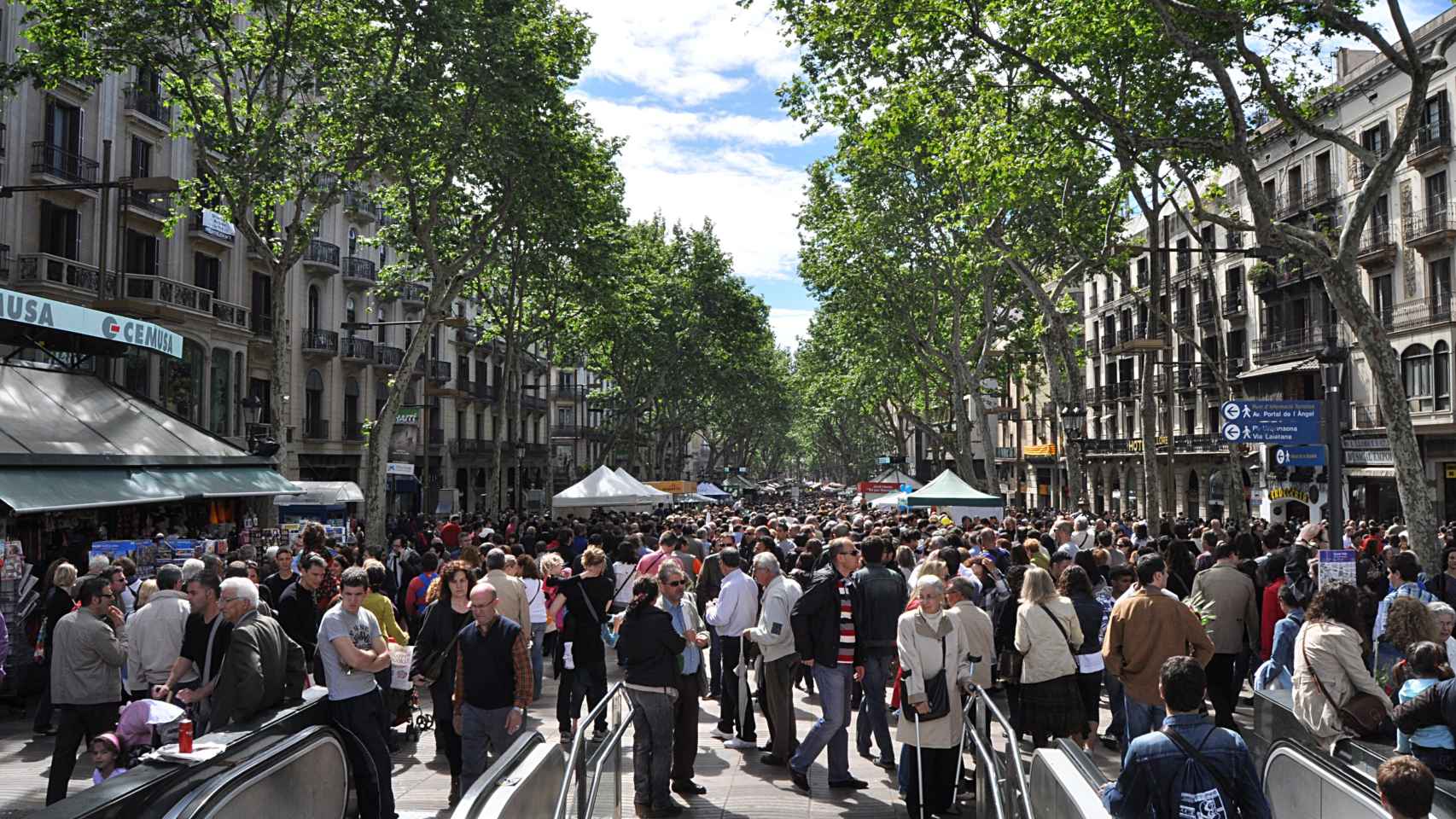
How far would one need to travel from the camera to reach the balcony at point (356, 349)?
1655 inches

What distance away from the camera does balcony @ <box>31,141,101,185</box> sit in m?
25.9

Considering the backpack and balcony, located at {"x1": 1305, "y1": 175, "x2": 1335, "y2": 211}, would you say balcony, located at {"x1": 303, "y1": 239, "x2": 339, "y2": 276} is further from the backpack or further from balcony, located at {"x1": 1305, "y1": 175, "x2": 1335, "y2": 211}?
the backpack

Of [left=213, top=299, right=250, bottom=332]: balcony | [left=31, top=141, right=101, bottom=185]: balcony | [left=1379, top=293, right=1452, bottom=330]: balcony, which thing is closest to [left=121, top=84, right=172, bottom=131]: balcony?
[left=31, top=141, right=101, bottom=185]: balcony

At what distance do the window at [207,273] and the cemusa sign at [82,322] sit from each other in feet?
45.3

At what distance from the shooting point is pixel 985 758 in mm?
6547

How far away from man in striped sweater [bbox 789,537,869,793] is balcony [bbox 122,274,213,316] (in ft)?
75.9

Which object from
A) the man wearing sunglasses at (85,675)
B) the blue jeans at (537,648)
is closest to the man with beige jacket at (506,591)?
the blue jeans at (537,648)

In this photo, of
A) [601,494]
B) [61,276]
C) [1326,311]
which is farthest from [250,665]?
[1326,311]

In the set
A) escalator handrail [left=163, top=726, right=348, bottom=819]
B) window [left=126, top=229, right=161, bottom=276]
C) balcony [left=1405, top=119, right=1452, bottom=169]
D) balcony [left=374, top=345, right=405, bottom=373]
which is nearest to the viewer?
escalator handrail [left=163, top=726, right=348, bottom=819]

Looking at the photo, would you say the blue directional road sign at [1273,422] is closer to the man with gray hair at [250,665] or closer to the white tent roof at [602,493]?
the man with gray hair at [250,665]

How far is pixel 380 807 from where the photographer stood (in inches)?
279

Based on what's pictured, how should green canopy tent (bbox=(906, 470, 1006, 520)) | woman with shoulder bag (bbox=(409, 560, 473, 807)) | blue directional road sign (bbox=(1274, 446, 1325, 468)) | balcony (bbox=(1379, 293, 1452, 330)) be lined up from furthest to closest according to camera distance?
balcony (bbox=(1379, 293, 1452, 330)), green canopy tent (bbox=(906, 470, 1006, 520)), blue directional road sign (bbox=(1274, 446, 1325, 468)), woman with shoulder bag (bbox=(409, 560, 473, 807))

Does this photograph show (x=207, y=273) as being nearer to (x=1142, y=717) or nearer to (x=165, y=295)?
(x=165, y=295)

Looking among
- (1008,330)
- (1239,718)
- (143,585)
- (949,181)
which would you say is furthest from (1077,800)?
(1008,330)
